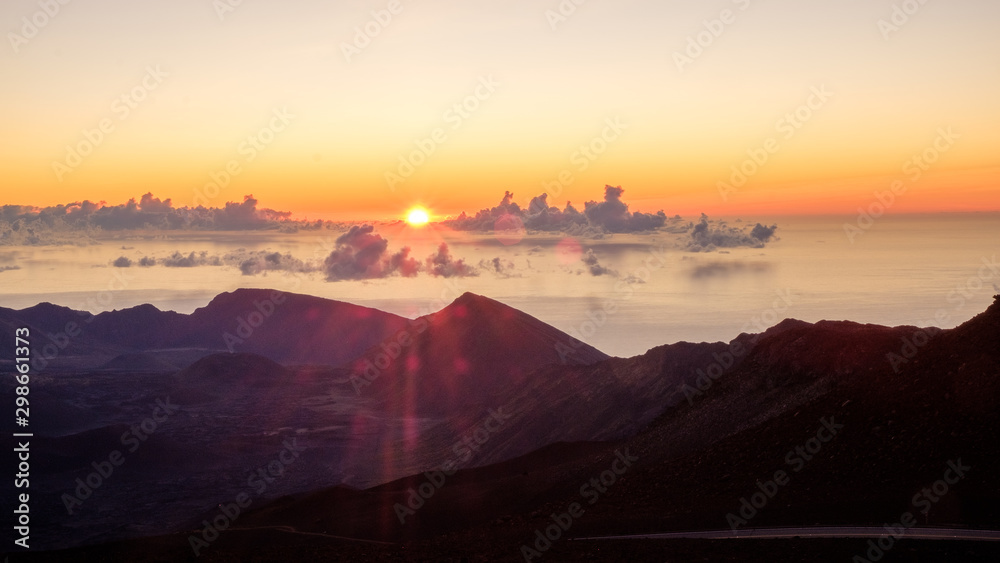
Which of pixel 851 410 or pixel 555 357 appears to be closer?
pixel 851 410

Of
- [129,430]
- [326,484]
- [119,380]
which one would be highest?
[119,380]

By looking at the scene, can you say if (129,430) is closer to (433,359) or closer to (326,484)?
(326,484)

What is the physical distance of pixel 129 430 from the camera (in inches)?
4048

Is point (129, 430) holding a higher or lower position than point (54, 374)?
lower

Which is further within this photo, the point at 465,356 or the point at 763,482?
the point at 465,356

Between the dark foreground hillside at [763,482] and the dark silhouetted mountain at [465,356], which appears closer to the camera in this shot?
the dark foreground hillside at [763,482]

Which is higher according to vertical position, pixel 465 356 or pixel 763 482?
pixel 465 356

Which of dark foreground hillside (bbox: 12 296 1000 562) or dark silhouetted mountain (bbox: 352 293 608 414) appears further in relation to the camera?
dark silhouetted mountain (bbox: 352 293 608 414)

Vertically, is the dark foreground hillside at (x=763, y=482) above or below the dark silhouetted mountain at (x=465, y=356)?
below

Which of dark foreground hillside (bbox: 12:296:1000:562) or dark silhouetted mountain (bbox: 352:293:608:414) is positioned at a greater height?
dark silhouetted mountain (bbox: 352:293:608:414)

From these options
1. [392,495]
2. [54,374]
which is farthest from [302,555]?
[54,374]

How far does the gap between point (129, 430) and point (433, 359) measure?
5198 cm

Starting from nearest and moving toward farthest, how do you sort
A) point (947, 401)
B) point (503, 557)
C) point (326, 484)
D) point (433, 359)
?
point (503, 557)
point (947, 401)
point (326, 484)
point (433, 359)

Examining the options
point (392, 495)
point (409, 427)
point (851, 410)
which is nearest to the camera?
point (851, 410)
